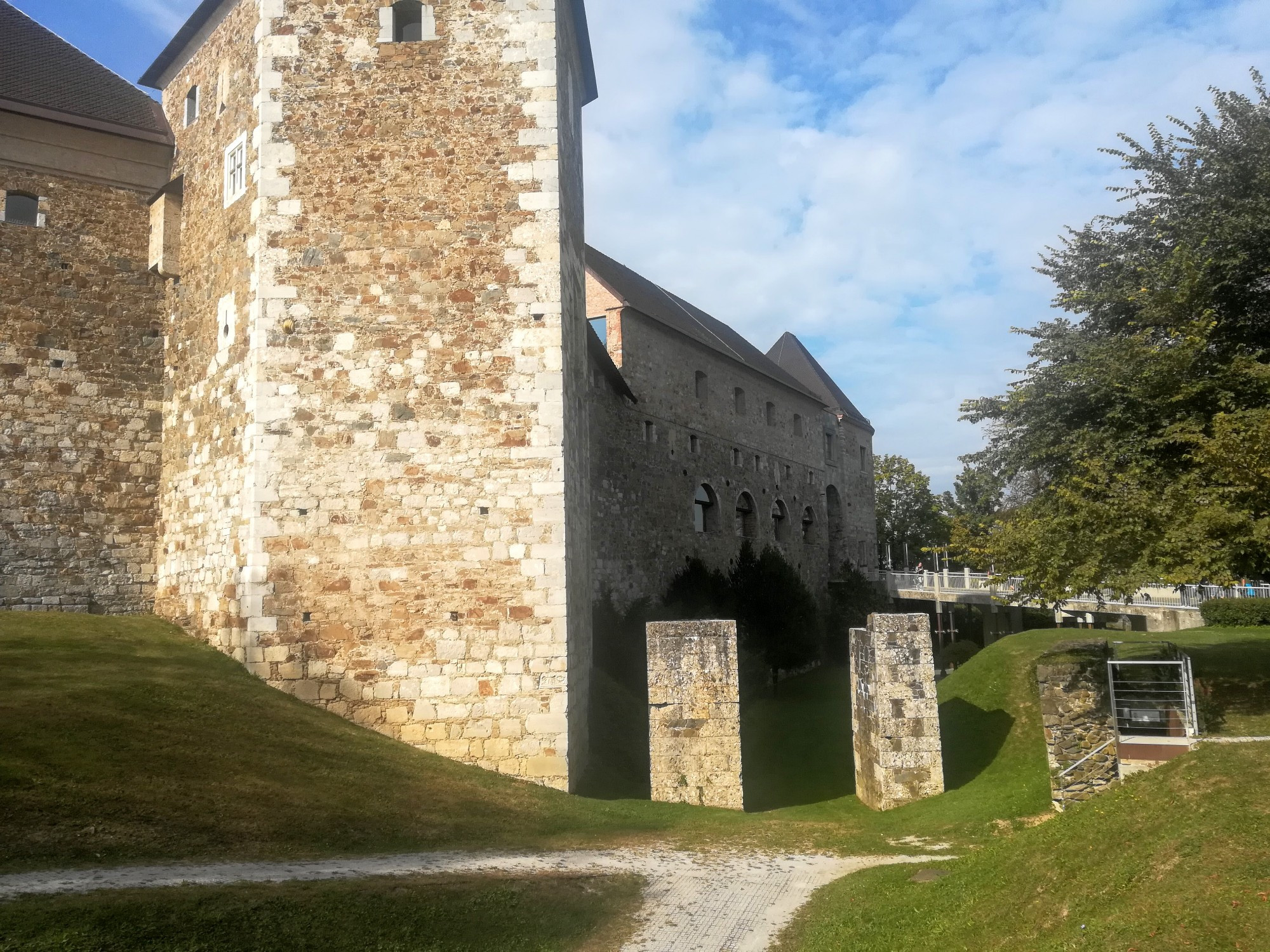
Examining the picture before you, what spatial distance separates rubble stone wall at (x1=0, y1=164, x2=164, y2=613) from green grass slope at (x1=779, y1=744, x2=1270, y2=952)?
1146 centimetres

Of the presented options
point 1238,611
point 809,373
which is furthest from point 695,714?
point 809,373

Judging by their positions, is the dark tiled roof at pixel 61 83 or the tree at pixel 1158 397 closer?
the tree at pixel 1158 397

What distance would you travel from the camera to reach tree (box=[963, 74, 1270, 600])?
38.2 feet

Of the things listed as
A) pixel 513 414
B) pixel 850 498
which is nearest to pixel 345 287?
pixel 513 414

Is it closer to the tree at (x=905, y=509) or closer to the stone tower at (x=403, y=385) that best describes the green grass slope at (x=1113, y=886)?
the stone tower at (x=403, y=385)

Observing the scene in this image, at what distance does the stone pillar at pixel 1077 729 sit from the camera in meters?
10.5

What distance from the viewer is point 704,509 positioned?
30578 millimetres

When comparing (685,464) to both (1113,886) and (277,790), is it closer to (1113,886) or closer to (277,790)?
(277,790)

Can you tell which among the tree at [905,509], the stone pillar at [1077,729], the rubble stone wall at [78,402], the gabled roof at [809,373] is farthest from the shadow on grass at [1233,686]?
the tree at [905,509]

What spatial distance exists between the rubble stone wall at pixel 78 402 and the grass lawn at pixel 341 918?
9053mm

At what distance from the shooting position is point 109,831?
7824 mm

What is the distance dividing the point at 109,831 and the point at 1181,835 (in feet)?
25.9

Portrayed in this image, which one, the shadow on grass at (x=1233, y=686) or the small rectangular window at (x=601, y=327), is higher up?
the small rectangular window at (x=601, y=327)

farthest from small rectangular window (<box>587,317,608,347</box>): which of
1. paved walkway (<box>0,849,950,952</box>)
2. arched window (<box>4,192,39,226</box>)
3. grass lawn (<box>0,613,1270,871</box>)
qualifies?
paved walkway (<box>0,849,950,952</box>)
